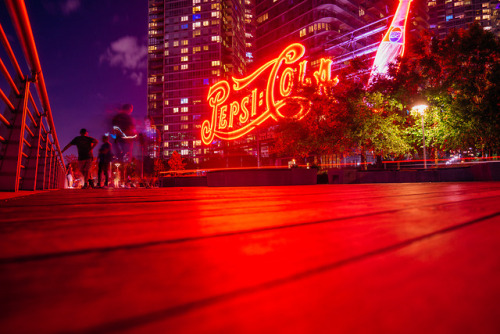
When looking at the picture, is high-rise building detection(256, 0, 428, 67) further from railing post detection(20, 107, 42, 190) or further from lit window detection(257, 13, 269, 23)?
railing post detection(20, 107, 42, 190)

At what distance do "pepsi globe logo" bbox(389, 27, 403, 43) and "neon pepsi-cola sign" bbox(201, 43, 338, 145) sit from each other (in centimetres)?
853

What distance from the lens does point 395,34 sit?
21438mm

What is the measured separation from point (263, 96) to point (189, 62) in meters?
80.0

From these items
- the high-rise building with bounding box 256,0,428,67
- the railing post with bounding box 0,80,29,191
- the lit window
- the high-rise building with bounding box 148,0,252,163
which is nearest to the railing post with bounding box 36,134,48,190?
the railing post with bounding box 0,80,29,191

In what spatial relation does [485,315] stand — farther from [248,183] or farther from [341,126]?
[341,126]

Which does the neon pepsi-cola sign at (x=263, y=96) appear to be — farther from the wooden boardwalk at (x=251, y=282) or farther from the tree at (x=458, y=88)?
the wooden boardwalk at (x=251, y=282)

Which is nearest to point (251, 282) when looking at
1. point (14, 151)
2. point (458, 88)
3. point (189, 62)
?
point (14, 151)

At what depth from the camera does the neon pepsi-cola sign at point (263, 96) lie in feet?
47.0

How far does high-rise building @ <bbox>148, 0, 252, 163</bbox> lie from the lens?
86062mm

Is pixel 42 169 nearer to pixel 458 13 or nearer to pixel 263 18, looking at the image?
pixel 263 18

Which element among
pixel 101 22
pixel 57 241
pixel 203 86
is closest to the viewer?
pixel 57 241

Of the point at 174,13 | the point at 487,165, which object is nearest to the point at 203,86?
the point at 174,13

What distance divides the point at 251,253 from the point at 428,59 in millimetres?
20485

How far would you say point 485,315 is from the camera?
0.40 meters
